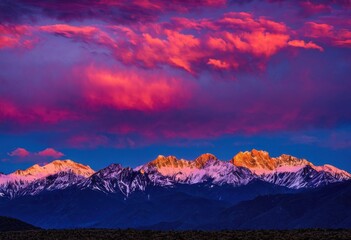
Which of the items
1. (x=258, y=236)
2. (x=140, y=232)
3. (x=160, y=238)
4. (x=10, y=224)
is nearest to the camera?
(x=258, y=236)

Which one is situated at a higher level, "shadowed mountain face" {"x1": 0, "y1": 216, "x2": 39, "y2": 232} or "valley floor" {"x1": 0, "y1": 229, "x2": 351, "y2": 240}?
"shadowed mountain face" {"x1": 0, "y1": 216, "x2": 39, "y2": 232}

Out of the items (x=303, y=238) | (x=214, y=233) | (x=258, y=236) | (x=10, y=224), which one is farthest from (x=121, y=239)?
(x=10, y=224)

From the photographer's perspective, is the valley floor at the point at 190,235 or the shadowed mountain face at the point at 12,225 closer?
the valley floor at the point at 190,235

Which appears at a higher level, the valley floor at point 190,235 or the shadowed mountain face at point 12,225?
the shadowed mountain face at point 12,225

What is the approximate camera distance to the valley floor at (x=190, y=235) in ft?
257

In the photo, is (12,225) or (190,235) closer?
(190,235)

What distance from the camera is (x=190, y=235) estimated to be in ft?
288

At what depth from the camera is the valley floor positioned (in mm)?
78375

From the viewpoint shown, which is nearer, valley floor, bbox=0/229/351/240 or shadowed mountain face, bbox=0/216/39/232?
valley floor, bbox=0/229/351/240

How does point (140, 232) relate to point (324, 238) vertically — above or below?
above

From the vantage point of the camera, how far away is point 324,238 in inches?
2936

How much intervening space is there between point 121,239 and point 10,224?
307 ft

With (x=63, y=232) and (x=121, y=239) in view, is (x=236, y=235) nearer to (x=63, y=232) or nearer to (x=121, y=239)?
(x=121, y=239)

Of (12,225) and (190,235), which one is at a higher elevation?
(12,225)
